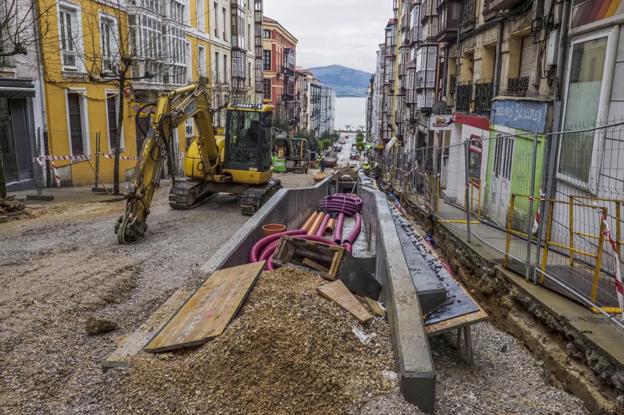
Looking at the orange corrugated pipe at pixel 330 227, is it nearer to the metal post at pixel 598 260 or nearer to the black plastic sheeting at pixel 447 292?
the black plastic sheeting at pixel 447 292

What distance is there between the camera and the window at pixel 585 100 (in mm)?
8391

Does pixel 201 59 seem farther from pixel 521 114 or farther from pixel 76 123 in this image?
pixel 521 114

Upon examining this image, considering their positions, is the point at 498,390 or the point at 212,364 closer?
the point at 212,364

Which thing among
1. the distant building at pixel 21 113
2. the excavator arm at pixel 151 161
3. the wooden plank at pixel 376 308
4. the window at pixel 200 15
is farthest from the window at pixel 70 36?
the wooden plank at pixel 376 308

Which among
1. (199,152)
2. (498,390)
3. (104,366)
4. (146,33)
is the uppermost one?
(146,33)

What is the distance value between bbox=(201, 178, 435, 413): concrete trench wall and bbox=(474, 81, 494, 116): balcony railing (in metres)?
5.97

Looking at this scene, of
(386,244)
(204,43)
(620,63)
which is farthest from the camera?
(204,43)

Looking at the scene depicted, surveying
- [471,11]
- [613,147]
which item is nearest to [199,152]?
[613,147]

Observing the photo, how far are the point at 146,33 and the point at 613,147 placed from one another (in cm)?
2066

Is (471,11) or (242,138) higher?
(471,11)

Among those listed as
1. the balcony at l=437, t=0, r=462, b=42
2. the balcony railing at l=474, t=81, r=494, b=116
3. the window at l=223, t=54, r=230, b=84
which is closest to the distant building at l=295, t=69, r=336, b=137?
the window at l=223, t=54, r=230, b=84

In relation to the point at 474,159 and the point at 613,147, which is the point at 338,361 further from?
the point at 474,159

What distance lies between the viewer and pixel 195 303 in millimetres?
5520

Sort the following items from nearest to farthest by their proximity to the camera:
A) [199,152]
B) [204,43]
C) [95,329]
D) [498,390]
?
[498,390], [95,329], [199,152], [204,43]
